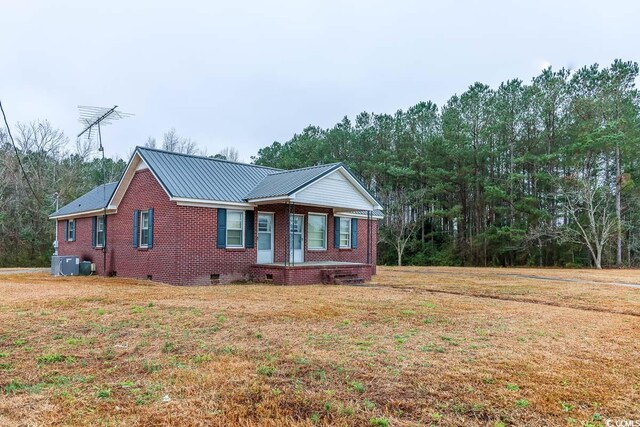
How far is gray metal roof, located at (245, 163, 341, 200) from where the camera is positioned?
47.9ft

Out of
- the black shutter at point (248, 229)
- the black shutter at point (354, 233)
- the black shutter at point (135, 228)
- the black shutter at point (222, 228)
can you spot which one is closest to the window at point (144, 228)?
the black shutter at point (135, 228)

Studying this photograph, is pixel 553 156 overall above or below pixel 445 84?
below

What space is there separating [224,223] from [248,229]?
1009mm

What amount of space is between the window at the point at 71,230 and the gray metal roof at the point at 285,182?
34.5ft

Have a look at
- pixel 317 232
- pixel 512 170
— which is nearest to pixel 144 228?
pixel 317 232

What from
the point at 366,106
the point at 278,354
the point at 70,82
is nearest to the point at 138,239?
the point at 70,82

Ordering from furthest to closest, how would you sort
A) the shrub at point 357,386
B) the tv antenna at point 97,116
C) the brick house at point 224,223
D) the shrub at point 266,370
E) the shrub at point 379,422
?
the tv antenna at point 97,116
the brick house at point 224,223
the shrub at point 266,370
the shrub at point 357,386
the shrub at point 379,422

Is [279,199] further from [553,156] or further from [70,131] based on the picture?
[70,131]

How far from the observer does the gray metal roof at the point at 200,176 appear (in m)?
14.1

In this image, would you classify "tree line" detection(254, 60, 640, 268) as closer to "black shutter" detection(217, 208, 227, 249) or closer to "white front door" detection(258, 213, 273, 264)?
"white front door" detection(258, 213, 273, 264)

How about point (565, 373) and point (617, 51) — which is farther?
point (617, 51)

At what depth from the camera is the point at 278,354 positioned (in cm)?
519

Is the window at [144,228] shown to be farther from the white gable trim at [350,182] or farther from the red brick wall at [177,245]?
the white gable trim at [350,182]

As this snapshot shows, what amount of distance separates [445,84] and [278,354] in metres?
30.7
